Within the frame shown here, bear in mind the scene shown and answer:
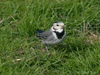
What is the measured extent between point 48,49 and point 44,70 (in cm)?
80

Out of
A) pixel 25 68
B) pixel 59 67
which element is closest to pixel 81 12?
pixel 59 67

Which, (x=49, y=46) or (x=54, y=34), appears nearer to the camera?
(x=54, y=34)

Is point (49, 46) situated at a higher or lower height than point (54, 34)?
lower

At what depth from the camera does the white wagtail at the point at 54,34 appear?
4.42 m

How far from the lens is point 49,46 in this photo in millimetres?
4727

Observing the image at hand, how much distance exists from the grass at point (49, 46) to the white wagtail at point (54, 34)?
9.6 inches

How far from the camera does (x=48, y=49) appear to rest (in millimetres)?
4660

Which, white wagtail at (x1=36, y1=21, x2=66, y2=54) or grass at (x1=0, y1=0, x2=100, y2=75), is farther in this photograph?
white wagtail at (x1=36, y1=21, x2=66, y2=54)

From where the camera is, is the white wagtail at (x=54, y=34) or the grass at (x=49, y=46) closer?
the grass at (x=49, y=46)

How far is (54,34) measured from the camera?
177 inches

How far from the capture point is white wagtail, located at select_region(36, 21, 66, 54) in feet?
14.5

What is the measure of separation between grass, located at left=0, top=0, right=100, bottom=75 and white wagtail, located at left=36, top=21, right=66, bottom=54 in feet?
0.80

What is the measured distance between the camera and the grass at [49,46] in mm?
3932

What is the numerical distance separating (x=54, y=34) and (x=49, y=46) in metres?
0.41
